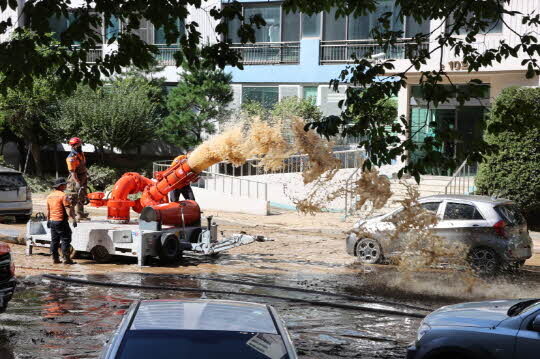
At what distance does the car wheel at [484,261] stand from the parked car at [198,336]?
36.9ft

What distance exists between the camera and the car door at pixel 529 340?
743 cm

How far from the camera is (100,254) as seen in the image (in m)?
17.7

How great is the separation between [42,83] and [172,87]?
6512mm

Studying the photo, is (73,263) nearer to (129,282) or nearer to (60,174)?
(129,282)

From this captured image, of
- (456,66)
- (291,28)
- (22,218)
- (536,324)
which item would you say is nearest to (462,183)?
(456,66)

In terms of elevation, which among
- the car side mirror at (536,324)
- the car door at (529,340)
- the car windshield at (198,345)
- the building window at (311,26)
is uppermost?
the building window at (311,26)

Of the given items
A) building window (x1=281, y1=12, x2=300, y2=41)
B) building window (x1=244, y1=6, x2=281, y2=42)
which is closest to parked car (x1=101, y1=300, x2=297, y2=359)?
building window (x1=281, y1=12, x2=300, y2=41)

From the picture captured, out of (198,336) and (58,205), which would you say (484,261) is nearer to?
(58,205)

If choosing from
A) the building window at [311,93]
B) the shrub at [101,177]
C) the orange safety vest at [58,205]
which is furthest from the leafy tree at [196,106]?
the orange safety vest at [58,205]

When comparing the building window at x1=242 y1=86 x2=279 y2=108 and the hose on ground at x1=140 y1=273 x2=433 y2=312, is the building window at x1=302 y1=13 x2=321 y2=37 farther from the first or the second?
the hose on ground at x1=140 y1=273 x2=433 y2=312

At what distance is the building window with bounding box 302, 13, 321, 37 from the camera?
1409 inches

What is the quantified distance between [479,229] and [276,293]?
4.93 m

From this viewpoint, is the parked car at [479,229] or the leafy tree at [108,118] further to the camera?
the leafy tree at [108,118]

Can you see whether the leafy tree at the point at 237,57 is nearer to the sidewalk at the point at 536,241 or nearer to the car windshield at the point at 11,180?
the sidewalk at the point at 536,241
